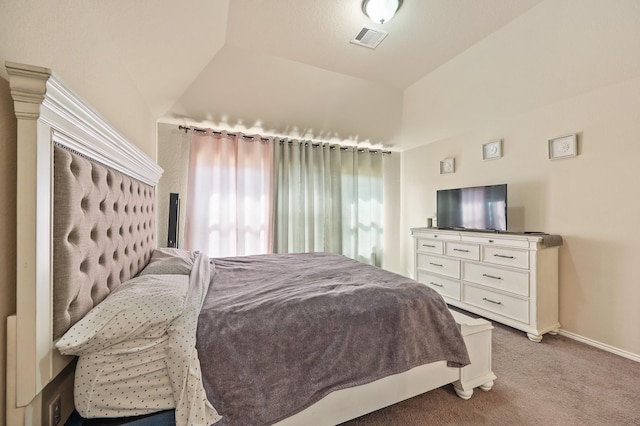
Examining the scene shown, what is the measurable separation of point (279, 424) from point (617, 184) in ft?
10.4

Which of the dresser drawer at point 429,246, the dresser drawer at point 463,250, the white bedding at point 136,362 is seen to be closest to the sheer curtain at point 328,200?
the dresser drawer at point 429,246

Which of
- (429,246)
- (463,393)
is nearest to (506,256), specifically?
(429,246)

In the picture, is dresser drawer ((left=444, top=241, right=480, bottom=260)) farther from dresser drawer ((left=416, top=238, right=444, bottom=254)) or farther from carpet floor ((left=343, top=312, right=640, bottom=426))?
carpet floor ((left=343, top=312, right=640, bottom=426))

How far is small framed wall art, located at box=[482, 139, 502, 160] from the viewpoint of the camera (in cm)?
309

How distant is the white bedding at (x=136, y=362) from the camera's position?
91 centimetres

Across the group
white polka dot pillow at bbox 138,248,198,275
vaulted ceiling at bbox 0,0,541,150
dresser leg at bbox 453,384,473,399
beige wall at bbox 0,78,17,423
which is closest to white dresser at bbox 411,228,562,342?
dresser leg at bbox 453,384,473,399

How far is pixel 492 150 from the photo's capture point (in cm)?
318

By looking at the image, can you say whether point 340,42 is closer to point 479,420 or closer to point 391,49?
point 391,49

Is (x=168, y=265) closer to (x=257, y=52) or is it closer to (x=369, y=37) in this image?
(x=257, y=52)

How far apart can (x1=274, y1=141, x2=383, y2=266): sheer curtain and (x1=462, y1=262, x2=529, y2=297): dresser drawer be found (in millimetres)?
1652

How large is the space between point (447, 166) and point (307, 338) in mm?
3436

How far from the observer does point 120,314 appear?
3.19 feet

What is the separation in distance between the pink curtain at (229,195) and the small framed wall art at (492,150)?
2.85 m

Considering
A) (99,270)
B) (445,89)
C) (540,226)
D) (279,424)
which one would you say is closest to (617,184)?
(540,226)
